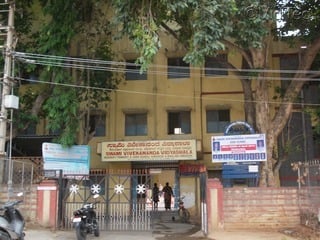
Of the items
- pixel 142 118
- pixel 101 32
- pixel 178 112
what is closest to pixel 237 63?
pixel 178 112

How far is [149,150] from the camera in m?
22.9

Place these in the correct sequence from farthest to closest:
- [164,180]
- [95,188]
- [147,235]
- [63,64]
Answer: [164,180] < [63,64] < [95,188] < [147,235]

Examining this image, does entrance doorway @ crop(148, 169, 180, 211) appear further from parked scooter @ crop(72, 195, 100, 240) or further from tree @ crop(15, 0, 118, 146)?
parked scooter @ crop(72, 195, 100, 240)

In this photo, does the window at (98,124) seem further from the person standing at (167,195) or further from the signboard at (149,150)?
the person standing at (167,195)

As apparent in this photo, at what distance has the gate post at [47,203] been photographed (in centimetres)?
1545

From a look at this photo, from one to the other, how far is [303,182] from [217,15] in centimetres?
635

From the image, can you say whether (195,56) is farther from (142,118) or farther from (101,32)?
(142,118)

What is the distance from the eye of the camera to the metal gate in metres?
15.7

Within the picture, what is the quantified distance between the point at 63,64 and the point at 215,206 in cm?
777

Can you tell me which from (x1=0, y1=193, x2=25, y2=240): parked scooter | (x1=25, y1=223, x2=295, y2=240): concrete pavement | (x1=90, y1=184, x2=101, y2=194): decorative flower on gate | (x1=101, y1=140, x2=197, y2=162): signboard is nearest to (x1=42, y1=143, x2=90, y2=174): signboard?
(x1=90, y1=184, x2=101, y2=194): decorative flower on gate

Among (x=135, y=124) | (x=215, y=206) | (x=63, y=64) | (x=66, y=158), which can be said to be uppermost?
(x=63, y=64)

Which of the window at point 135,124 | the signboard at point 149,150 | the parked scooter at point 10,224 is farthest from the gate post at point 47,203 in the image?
the window at point 135,124

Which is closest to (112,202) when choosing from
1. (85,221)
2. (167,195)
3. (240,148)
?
(85,221)

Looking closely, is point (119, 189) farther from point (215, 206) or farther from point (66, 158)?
point (66, 158)
